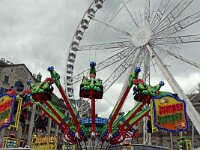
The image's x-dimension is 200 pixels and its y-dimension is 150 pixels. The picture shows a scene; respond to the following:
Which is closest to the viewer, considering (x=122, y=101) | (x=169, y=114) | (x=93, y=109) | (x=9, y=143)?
(x=169, y=114)

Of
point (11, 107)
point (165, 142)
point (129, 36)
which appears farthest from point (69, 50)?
point (165, 142)

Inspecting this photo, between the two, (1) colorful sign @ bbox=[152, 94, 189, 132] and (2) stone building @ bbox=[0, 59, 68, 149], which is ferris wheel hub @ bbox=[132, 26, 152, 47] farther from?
(2) stone building @ bbox=[0, 59, 68, 149]

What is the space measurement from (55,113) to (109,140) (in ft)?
12.0

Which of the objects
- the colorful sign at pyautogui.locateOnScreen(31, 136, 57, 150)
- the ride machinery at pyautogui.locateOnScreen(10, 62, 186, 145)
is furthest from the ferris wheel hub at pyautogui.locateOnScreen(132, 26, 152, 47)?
the colorful sign at pyautogui.locateOnScreen(31, 136, 57, 150)

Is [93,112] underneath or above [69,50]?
underneath

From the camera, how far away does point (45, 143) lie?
21734mm

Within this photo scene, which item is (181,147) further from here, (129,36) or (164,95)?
(129,36)

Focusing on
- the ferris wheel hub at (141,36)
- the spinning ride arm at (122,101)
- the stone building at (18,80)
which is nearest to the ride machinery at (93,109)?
the spinning ride arm at (122,101)

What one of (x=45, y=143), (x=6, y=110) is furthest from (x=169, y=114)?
(x=6, y=110)

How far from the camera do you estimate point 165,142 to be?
2229 inches

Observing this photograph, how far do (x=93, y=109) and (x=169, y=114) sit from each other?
4.25 metres

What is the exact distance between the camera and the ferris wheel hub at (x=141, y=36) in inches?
1253

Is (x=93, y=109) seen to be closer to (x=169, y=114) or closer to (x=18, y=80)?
(x=169, y=114)

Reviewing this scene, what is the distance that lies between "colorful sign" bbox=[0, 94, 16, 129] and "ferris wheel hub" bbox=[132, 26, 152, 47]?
16.5 metres
